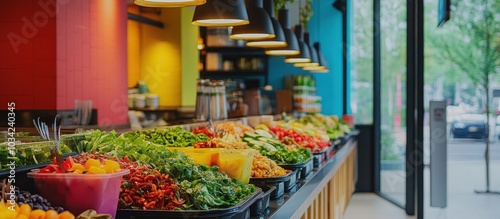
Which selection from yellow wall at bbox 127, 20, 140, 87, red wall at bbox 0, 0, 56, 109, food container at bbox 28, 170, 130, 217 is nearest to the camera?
food container at bbox 28, 170, 130, 217

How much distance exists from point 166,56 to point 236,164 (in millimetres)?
10726

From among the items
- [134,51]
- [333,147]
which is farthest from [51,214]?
[134,51]

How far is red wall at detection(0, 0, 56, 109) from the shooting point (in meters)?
7.33

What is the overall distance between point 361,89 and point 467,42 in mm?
4180

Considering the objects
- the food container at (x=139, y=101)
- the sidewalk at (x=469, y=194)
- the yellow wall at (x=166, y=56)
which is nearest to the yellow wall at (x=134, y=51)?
the yellow wall at (x=166, y=56)

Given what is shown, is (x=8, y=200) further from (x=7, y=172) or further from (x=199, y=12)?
(x=199, y=12)

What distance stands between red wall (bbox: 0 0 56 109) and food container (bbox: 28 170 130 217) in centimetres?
534

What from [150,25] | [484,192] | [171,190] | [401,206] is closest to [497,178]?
[484,192]

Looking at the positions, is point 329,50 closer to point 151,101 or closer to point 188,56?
point 188,56

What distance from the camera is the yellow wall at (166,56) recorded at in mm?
13773

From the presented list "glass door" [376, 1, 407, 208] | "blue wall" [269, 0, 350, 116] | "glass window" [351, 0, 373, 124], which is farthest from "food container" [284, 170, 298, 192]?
"blue wall" [269, 0, 350, 116]

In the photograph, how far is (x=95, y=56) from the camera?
8.20 meters

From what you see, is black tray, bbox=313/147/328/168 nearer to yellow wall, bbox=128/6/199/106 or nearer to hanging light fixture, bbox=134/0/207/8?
hanging light fixture, bbox=134/0/207/8

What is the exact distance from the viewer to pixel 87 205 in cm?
223
